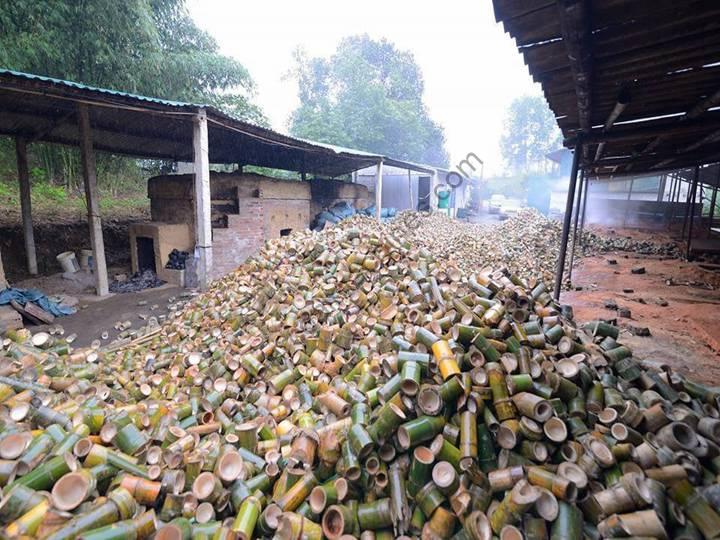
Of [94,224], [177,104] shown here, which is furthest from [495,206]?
[94,224]

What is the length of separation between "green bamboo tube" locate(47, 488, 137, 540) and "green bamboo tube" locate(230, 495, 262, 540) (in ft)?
1.77

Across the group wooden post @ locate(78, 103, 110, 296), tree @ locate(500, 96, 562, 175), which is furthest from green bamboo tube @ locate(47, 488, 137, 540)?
tree @ locate(500, 96, 562, 175)

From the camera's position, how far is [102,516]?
1767 mm

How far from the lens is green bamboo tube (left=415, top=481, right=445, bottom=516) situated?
1.85 meters

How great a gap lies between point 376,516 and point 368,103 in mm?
34075

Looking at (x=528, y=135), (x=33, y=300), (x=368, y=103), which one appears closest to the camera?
(x=33, y=300)

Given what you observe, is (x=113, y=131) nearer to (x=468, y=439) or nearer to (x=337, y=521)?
(x=337, y=521)

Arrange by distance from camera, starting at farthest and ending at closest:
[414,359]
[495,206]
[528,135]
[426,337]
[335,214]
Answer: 1. [528,135]
2. [495,206]
3. [335,214]
4. [426,337]
5. [414,359]

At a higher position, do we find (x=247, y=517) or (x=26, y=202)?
(x=26, y=202)

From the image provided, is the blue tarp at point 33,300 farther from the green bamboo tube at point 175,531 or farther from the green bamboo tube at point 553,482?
the green bamboo tube at point 553,482

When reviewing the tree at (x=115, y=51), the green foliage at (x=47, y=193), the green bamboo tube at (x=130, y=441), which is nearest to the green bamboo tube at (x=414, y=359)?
the green bamboo tube at (x=130, y=441)

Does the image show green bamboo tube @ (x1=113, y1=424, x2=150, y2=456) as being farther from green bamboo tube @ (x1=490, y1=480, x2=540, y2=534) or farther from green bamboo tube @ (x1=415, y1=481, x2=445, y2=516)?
green bamboo tube @ (x1=490, y1=480, x2=540, y2=534)

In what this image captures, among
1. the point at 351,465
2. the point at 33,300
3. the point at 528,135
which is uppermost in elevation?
the point at 528,135

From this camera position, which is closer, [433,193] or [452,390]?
[452,390]
